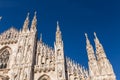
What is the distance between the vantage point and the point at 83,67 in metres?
23.3

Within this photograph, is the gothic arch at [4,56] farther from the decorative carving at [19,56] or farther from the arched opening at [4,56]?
the decorative carving at [19,56]

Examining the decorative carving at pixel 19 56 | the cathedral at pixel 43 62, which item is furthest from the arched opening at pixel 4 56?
the decorative carving at pixel 19 56

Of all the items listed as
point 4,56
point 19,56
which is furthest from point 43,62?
point 4,56

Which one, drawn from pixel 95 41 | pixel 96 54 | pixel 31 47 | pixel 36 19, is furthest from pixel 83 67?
pixel 36 19

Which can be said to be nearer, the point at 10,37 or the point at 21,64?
the point at 21,64

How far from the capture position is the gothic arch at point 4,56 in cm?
2558

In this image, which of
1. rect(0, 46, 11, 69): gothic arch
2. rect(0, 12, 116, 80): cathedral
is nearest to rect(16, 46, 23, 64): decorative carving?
rect(0, 12, 116, 80): cathedral

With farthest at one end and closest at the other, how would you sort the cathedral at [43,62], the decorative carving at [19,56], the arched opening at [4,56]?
the arched opening at [4,56] < the decorative carving at [19,56] < the cathedral at [43,62]

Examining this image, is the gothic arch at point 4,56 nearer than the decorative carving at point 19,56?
No

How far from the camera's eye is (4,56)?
87.6 feet

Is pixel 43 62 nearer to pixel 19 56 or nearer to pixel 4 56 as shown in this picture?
pixel 19 56

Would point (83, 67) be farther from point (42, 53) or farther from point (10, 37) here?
point (10, 37)

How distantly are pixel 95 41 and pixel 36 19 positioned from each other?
11.7 m

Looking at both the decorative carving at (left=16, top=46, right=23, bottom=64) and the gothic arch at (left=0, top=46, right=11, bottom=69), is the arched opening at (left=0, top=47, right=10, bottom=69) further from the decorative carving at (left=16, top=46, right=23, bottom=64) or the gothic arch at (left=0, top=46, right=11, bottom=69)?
the decorative carving at (left=16, top=46, right=23, bottom=64)
